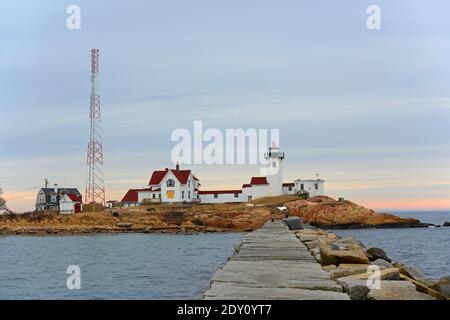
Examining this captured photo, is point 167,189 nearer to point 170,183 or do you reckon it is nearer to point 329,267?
point 170,183

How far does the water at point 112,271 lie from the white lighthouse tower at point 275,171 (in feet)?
128

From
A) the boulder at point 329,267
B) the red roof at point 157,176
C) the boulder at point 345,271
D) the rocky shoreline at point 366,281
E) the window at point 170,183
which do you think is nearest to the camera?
the rocky shoreline at point 366,281

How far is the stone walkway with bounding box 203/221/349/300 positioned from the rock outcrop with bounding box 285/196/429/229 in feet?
193

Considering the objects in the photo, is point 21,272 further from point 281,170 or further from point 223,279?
point 281,170

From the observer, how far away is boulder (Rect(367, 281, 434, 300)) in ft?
36.4

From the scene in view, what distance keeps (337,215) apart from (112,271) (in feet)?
165

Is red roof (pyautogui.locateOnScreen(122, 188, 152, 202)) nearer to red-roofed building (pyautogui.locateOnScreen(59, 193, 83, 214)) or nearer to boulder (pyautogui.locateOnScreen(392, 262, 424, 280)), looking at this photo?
red-roofed building (pyautogui.locateOnScreen(59, 193, 83, 214))

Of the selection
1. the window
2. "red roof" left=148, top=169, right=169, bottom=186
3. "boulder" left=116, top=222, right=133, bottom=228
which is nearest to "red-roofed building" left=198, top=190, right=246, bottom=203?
the window

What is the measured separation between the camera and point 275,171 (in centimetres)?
8694

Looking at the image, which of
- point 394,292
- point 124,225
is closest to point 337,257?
point 394,292

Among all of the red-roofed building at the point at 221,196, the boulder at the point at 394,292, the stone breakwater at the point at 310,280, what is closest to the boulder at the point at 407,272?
the stone breakwater at the point at 310,280

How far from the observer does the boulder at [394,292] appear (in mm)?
11094

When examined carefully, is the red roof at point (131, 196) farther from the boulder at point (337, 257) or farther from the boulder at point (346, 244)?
the boulder at point (337, 257)

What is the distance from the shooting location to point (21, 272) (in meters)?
31.9
